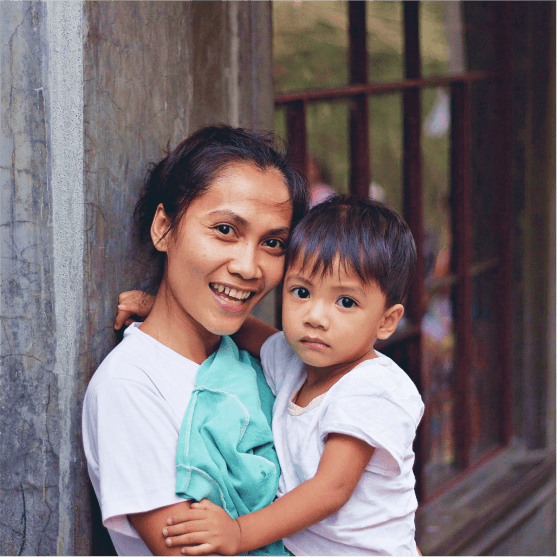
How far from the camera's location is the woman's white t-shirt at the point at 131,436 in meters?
1.44

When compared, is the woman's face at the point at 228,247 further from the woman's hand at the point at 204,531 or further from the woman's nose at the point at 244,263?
the woman's hand at the point at 204,531

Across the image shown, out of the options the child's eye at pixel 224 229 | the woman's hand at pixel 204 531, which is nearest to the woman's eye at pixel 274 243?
the child's eye at pixel 224 229

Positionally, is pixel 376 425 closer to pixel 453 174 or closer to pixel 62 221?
pixel 62 221

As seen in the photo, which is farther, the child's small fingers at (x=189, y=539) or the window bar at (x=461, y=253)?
the window bar at (x=461, y=253)

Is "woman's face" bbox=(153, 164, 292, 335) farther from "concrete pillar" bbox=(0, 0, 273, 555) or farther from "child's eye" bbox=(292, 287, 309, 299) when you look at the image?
"concrete pillar" bbox=(0, 0, 273, 555)

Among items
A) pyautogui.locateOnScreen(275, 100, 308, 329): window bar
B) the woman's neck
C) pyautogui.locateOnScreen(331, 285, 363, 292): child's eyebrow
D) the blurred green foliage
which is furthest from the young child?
the blurred green foliage

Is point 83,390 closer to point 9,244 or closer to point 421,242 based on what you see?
point 9,244

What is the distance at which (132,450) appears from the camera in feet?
4.79

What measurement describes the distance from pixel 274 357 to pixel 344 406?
1.33 feet

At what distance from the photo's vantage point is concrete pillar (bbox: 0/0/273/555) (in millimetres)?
1622

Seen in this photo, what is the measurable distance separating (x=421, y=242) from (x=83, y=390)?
2141 mm

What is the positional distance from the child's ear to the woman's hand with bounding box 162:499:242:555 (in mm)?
590

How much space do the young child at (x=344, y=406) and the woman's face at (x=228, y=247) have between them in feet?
0.25

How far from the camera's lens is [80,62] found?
1.62m
